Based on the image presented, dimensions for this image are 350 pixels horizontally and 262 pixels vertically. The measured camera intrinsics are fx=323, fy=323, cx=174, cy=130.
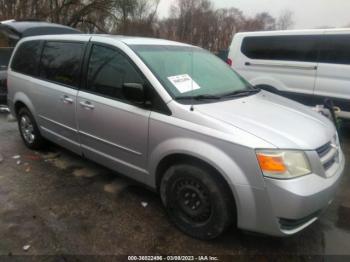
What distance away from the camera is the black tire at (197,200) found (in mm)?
2629

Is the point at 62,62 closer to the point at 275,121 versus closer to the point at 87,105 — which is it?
the point at 87,105

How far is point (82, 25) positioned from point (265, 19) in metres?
31.9

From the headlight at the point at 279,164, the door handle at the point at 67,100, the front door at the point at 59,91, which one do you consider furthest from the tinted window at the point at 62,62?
the headlight at the point at 279,164

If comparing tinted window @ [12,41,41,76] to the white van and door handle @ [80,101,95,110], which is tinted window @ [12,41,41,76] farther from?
the white van

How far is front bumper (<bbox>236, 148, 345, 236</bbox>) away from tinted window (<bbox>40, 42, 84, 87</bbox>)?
2.45 meters

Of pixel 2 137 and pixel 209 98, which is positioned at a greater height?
pixel 209 98

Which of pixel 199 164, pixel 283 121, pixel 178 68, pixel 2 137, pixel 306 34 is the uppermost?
pixel 306 34

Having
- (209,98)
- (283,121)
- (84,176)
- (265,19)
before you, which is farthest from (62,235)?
(265,19)

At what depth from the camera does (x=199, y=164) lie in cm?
274

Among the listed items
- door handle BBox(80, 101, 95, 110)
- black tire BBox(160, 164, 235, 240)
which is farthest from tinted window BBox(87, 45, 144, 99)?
black tire BBox(160, 164, 235, 240)

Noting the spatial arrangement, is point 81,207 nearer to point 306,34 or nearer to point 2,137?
point 2,137

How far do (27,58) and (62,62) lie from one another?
1047 mm

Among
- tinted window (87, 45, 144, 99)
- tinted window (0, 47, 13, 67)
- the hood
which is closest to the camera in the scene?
the hood

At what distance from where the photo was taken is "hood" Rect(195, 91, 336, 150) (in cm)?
252
